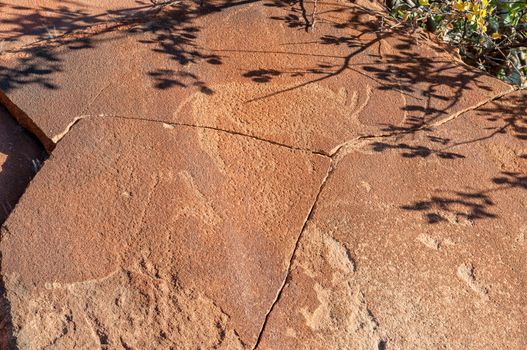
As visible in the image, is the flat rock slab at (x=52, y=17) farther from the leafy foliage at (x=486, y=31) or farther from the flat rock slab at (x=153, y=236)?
the leafy foliage at (x=486, y=31)

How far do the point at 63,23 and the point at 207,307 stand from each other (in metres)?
1.52

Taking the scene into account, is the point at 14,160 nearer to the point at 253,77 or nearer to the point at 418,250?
the point at 253,77

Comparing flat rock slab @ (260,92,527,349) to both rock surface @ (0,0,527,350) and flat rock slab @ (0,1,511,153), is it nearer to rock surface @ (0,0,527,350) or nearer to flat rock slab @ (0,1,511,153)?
rock surface @ (0,0,527,350)

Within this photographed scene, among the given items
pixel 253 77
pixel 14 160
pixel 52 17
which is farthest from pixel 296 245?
pixel 52 17

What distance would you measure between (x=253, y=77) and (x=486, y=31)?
1.59m

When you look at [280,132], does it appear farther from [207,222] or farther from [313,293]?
[313,293]

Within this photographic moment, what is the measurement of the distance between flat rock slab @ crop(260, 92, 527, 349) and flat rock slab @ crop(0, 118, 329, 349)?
13cm

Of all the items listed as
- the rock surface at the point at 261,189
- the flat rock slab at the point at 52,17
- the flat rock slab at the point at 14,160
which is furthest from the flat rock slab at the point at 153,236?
the flat rock slab at the point at 52,17

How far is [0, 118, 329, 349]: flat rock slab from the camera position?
2.21 metres

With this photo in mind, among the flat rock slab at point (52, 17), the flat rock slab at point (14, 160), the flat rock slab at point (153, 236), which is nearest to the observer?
the flat rock slab at point (153, 236)

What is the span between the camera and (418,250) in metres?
2.41

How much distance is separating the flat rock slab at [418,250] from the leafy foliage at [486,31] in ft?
2.68

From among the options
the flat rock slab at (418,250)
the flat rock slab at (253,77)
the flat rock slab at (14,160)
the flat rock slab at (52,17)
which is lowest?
the flat rock slab at (418,250)

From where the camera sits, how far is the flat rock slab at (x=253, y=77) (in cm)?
263
